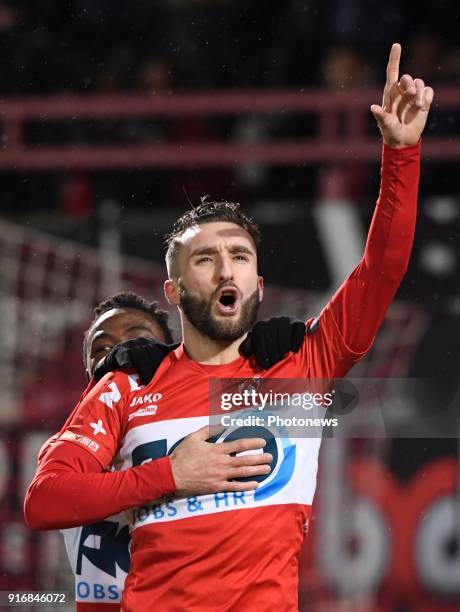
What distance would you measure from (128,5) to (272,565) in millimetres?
4722

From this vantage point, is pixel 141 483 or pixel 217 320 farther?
pixel 217 320

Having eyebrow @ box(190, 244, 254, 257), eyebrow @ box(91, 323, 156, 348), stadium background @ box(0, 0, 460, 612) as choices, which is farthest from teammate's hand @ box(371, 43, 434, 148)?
stadium background @ box(0, 0, 460, 612)

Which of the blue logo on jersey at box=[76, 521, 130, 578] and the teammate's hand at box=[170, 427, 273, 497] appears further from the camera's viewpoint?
the blue logo on jersey at box=[76, 521, 130, 578]

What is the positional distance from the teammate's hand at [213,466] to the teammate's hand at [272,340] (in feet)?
0.62

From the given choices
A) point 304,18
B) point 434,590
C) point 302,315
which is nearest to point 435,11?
point 304,18

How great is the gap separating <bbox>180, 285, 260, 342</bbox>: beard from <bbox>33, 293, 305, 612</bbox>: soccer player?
0.04 meters

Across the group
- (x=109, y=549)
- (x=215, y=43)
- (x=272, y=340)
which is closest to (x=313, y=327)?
(x=272, y=340)

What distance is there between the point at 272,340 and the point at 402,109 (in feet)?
1.71

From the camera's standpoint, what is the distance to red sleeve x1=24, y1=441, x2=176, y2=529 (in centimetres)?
221

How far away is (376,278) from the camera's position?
2.25m

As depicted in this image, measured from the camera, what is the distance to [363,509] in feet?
14.1

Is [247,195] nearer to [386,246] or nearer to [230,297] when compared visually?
[230,297]

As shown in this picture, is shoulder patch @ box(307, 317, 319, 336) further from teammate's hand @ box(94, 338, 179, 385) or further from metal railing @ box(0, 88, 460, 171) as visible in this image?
metal railing @ box(0, 88, 460, 171)

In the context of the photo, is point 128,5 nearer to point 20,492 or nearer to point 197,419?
point 20,492
